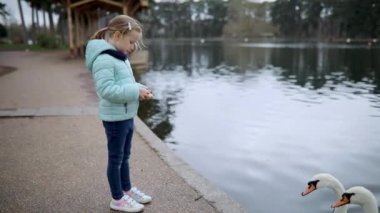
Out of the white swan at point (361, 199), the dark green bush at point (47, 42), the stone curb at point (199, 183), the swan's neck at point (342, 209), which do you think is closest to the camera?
the white swan at point (361, 199)

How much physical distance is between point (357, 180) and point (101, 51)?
4123 mm

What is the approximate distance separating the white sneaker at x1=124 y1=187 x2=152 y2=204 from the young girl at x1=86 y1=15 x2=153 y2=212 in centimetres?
16

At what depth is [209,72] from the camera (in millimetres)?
20734

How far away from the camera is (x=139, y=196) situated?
12.8ft

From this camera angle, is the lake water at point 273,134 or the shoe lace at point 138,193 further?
the lake water at point 273,134

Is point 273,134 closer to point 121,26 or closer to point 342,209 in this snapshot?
point 342,209

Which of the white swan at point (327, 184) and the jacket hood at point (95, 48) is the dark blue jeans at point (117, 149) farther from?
the white swan at point (327, 184)

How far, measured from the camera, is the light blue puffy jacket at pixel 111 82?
329 centimetres

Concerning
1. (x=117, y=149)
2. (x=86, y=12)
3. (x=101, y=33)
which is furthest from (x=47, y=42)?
(x=117, y=149)

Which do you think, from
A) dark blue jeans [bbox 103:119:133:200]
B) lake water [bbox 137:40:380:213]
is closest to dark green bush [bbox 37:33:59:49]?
lake water [bbox 137:40:380:213]

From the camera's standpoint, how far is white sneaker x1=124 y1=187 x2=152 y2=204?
390cm

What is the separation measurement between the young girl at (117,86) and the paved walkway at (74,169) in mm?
442

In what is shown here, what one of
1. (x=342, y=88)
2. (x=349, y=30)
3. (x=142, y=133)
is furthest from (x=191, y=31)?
(x=142, y=133)

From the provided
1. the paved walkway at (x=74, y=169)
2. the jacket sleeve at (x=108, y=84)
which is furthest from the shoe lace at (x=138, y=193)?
the jacket sleeve at (x=108, y=84)
